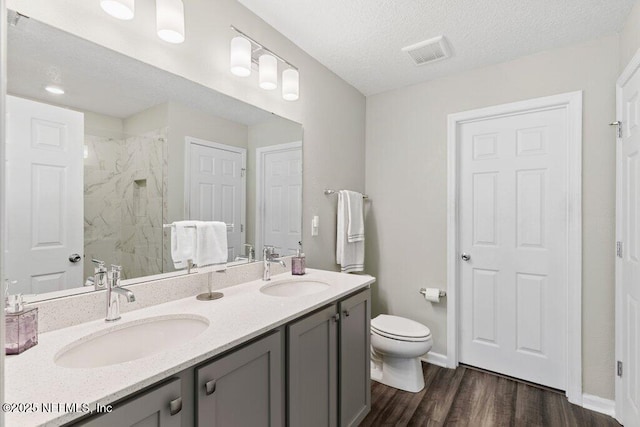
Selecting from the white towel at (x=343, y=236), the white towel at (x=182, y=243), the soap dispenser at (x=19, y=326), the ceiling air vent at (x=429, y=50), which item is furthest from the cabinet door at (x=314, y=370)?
the ceiling air vent at (x=429, y=50)

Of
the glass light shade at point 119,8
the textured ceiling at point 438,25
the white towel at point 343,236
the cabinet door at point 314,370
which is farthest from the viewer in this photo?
the white towel at point 343,236

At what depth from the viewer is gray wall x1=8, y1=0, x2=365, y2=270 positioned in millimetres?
1152

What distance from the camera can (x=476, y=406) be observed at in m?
1.96

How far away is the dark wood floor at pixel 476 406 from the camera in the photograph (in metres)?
1.82

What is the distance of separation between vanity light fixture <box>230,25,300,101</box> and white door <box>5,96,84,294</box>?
0.77 m

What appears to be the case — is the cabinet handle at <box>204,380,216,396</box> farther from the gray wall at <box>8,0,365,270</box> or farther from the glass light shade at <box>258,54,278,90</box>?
the glass light shade at <box>258,54,278,90</box>

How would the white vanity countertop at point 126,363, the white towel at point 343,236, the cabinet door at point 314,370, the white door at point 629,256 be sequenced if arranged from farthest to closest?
1. the white towel at point 343,236
2. the white door at point 629,256
3. the cabinet door at point 314,370
4. the white vanity countertop at point 126,363

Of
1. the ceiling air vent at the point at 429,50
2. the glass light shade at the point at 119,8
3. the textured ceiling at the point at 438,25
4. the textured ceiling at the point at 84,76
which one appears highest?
the textured ceiling at the point at 438,25

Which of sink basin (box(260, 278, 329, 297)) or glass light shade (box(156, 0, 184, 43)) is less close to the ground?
glass light shade (box(156, 0, 184, 43))

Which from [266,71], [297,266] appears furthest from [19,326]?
[266,71]

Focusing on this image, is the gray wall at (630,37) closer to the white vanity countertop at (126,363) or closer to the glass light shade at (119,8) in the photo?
the white vanity countertop at (126,363)

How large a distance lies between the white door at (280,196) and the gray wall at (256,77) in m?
0.12

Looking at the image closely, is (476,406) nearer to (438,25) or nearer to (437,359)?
(437,359)

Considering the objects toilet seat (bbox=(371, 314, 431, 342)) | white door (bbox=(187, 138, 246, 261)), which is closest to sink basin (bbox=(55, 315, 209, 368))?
white door (bbox=(187, 138, 246, 261))
